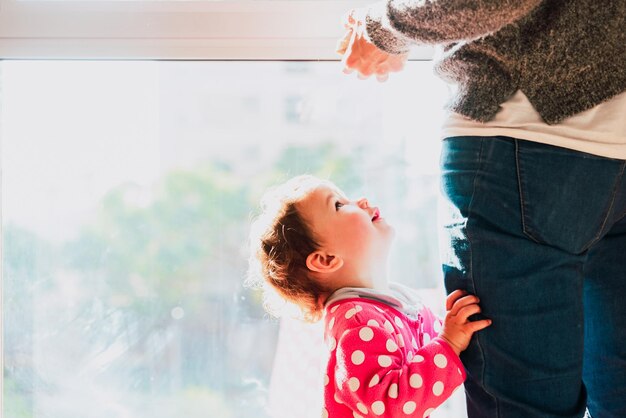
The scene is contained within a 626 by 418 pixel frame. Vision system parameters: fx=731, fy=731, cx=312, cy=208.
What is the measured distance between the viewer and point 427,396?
101cm

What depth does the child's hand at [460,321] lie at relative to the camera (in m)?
0.96

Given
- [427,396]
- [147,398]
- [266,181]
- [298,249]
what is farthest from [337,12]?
[147,398]

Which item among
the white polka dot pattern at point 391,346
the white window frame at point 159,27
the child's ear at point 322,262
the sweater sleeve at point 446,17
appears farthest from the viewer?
the white window frame at point 159,27

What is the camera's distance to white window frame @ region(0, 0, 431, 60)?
132cm

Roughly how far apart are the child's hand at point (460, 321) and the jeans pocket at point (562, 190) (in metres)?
0.12

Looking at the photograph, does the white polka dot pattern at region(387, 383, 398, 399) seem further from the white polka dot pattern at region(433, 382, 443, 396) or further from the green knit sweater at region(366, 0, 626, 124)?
the green knit sweater at region(366, 0, 626, 124)

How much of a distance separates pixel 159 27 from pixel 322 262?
53cm

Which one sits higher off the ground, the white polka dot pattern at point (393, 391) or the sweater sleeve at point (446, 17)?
the sweater sleeve at point (446, 17)

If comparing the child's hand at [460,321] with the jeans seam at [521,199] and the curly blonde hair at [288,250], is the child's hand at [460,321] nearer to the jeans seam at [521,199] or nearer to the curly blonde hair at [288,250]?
the jeans seam at [521,199]

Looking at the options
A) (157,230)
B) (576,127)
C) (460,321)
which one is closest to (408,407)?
(460,321)

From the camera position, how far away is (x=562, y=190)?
2.96 ft

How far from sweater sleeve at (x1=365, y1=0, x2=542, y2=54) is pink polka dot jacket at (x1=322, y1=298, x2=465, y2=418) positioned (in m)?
0.42

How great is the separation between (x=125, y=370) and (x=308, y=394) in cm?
36

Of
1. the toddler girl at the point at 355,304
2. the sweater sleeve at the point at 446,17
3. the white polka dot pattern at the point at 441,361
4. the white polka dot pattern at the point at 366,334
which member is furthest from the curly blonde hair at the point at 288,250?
the sweater sleeve at the point at 446,17
